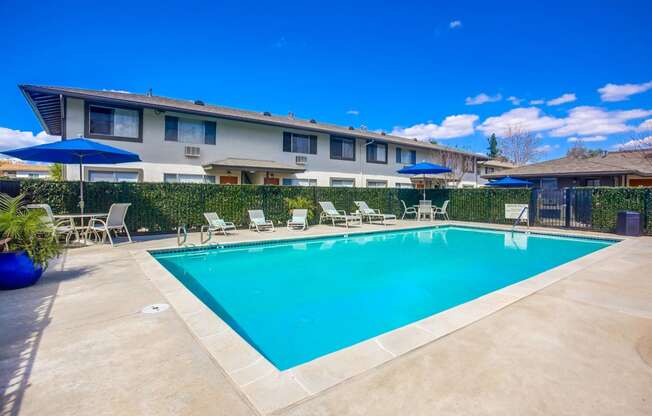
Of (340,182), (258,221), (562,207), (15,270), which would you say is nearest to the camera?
(15,270)

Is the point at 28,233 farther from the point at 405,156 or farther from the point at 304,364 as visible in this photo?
the point at 405,156

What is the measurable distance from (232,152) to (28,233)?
12.4 meters

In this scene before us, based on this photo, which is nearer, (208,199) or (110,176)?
(208,199)

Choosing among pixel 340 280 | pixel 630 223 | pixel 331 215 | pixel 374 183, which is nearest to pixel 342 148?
pixel 374 183

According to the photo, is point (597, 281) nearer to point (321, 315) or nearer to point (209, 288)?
point (321, 315)

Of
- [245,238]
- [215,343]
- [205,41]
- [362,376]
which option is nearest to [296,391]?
[362,376]

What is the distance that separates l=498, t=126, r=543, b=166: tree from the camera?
47.0 meters

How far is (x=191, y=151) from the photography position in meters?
15.1

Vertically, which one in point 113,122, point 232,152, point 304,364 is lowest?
point 304,364

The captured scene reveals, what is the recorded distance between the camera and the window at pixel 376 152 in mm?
22406

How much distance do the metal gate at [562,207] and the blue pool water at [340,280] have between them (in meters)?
2.43

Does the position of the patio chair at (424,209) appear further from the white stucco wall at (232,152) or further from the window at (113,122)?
the window at (113,122)

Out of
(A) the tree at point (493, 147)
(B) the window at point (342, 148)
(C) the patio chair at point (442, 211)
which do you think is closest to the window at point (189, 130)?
(B) the window at point (342, 148)

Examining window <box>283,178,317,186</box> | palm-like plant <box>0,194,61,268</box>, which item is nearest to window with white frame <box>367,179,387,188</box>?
window <box>283,178,317,186</box>
